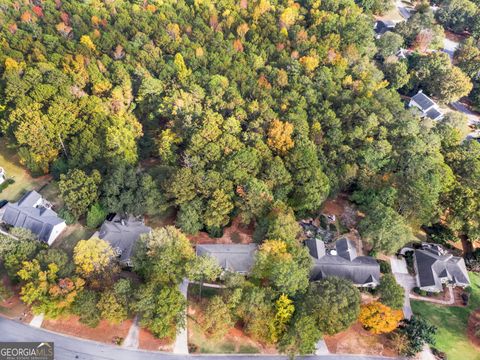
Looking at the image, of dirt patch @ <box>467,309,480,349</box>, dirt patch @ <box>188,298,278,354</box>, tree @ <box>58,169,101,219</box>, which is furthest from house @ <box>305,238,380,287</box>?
tree @ <box>58,169,101,219</box>

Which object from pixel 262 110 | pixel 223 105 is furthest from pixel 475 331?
pixel 223 105

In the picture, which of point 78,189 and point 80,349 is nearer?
point 80,349

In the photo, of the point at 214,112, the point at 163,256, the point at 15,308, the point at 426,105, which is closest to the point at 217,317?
the point at 163,256

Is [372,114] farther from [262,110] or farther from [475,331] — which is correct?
[475,331]

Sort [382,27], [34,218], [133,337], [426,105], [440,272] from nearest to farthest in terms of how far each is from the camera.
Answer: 1. [133,337]
2. [440,272]
3. [34,218]
4. [426,105]
5. [382,27]

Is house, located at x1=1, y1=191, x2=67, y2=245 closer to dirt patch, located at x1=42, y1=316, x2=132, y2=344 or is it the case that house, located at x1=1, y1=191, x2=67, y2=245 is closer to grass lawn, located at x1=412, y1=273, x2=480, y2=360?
dirt patch, located at x1=42, y1=316, x2=132, y2=344

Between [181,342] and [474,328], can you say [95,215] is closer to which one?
[181,342]

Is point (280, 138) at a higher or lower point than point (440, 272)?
higher

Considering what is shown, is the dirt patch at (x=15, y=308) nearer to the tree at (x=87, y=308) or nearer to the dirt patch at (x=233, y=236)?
the tree at (x=87, y=308)
